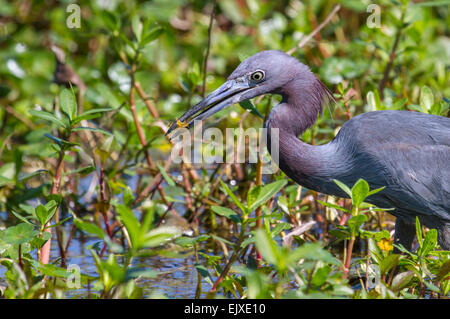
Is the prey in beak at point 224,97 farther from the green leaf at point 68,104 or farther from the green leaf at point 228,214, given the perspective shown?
the green leaf at point 228,214

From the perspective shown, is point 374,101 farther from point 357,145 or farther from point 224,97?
point 224,97

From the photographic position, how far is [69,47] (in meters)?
7.55

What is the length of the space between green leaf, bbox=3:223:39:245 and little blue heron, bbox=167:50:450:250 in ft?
3.52

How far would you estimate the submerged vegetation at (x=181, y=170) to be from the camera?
3.07 meters

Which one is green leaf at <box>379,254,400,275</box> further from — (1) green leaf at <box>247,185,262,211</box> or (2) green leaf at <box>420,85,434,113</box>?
(2) green leaf at <box>420,85,434,113</box>

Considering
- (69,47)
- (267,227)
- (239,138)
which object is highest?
(69,47)

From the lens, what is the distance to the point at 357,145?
382cm

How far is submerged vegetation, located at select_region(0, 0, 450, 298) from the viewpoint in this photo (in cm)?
307

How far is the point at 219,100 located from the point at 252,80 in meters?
0.22

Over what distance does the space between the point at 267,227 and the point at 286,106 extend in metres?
0.89

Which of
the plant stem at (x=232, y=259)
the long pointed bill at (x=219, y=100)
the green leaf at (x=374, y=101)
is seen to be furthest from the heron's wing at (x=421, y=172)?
the plant stem at (x=232, y=259)
